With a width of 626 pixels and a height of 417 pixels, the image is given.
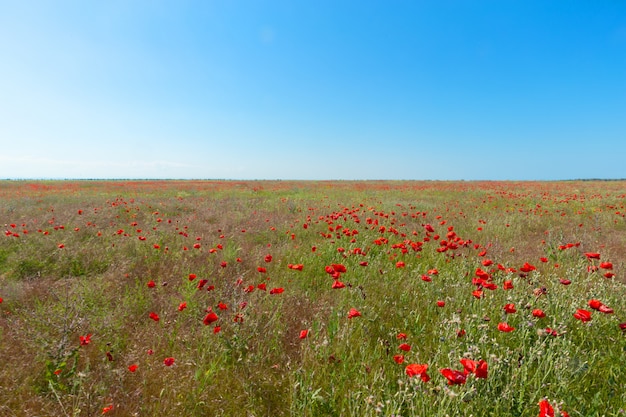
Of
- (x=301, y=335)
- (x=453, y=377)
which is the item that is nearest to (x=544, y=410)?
(x=453, y=377)

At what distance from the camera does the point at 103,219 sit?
24.7 ft

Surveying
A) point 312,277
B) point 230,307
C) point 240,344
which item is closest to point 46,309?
point 230,307

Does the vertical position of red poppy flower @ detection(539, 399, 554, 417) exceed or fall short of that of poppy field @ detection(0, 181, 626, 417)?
it exceeds it

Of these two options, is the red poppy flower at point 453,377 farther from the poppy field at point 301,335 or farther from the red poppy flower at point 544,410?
the red poppy flower at point 544,410

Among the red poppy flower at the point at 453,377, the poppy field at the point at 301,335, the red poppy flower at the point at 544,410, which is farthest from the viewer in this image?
the poppy field at the point at 301,335

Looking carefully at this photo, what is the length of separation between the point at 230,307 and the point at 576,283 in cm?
400

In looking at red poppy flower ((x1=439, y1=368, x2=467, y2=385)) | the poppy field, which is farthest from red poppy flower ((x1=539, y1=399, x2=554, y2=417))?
red poppy flower ((x1=439, y1=368, x2=467, y2=385))

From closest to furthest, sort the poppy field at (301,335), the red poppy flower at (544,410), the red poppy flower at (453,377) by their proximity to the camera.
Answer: the red poppy flower at (544,410) → the red poppy flower at (453,377) → the poppy field at (301,335)

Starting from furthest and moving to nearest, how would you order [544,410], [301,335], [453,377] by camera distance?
[301,335] < [453,377] < [544,410]

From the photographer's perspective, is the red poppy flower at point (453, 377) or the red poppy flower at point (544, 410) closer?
the red poppy flower at point (544, 410)

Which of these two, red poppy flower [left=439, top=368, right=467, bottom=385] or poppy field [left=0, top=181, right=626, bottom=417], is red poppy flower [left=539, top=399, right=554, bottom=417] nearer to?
poppy field [left=0, top=181, right=626, bottom=417]

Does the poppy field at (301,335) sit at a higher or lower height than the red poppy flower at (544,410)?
lower

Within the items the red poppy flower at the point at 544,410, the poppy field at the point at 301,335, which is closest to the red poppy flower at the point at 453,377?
the poppy field at the point at 301,335

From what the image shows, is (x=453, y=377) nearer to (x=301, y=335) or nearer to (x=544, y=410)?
(x=544, y=410)
